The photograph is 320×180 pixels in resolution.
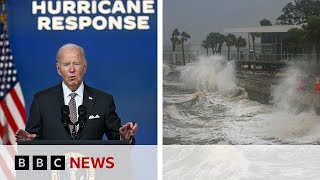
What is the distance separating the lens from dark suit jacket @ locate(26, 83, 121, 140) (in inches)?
173

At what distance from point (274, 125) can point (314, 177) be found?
47cm

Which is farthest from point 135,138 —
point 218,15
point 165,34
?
point 218,15

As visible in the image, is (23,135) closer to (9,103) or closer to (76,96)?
(9,103)

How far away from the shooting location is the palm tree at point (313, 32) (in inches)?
174

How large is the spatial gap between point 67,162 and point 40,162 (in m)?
0.19

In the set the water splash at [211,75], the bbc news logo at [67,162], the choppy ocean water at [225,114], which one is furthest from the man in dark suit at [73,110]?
the water splash at [211,75]

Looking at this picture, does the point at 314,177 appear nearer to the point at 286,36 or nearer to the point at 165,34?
the point at 286,36

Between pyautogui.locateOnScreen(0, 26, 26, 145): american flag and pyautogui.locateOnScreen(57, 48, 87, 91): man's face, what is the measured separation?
0.33m

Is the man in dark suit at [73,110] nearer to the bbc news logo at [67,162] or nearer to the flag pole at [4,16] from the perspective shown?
the bbc news logo at [67,162]

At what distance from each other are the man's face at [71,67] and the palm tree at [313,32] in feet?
5.20

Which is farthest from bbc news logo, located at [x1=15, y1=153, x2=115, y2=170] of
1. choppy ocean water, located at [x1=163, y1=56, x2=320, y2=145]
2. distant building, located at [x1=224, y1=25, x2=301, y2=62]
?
Result: distant building, located at [x1=224, y1=25, x2=301, y2=62]

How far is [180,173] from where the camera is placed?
4.52 m

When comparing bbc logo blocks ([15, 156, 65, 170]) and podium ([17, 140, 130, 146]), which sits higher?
podium ([17, 140, 130, 146])

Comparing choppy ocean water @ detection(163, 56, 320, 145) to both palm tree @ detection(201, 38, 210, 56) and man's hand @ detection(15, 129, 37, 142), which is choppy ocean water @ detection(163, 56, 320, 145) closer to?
palm tree @ detection(201, 38, 210, 56)
